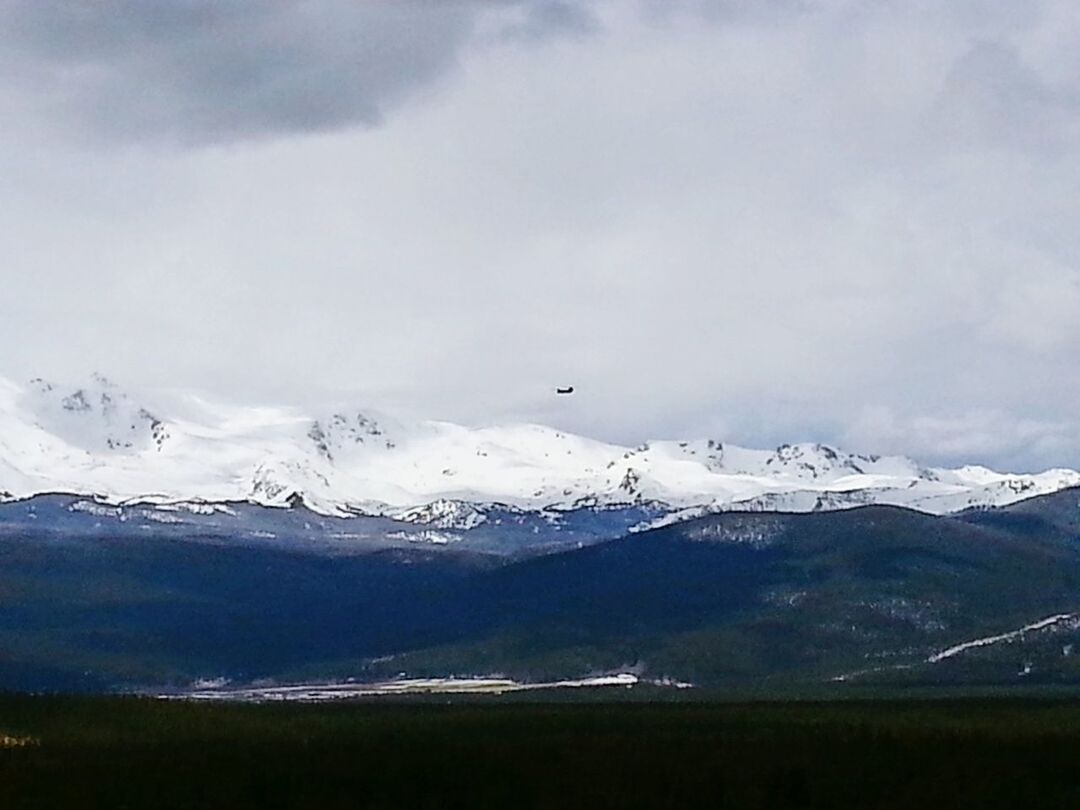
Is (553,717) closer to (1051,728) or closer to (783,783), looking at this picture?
(1051,728)

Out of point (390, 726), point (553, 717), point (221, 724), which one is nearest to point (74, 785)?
point (221, 724)

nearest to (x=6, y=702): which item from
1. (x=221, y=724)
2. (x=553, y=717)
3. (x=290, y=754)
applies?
(x=221, y=724)

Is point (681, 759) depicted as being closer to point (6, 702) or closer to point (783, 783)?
point (783, 783)

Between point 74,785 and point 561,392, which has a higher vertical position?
point 561,392

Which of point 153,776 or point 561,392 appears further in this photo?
point 561,392

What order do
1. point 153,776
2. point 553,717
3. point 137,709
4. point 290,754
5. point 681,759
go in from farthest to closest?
point 553,717
point 137,709
point 290,754
point 681,759
point 153,776

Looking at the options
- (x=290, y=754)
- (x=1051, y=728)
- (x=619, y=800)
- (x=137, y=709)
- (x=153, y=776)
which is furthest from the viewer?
(x=137, y=709)
